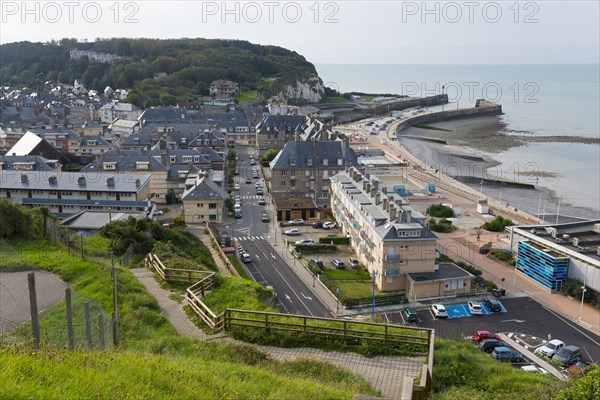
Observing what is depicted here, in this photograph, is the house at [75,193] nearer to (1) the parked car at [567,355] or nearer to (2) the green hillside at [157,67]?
(1) the parked car at [567,355]

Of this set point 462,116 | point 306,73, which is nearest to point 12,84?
point 306,73

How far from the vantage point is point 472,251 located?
2992 centimetres

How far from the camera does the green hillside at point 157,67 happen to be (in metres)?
93.6

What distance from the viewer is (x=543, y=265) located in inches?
971

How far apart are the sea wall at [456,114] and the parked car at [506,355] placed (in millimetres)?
75810

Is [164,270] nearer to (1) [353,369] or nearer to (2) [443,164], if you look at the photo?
(1) [353,369]

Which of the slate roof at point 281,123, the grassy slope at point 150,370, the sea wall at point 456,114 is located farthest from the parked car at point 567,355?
the sea wall at point 456,114

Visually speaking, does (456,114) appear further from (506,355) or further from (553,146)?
(506,355)

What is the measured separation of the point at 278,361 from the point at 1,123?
63.5 metres

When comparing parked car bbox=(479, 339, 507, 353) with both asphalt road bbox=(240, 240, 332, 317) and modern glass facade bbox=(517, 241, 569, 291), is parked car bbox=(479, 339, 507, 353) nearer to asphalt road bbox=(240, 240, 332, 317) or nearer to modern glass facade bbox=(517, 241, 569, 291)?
asphalt road bbox=(240, 240, 332, 317)

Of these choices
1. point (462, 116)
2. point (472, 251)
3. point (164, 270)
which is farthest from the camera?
point (462, 116)

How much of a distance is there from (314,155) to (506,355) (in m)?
22.6

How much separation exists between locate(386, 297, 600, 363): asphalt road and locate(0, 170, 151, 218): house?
54.6ft

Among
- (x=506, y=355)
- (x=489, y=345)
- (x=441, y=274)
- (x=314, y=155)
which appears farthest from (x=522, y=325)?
(x=314, y=155)
